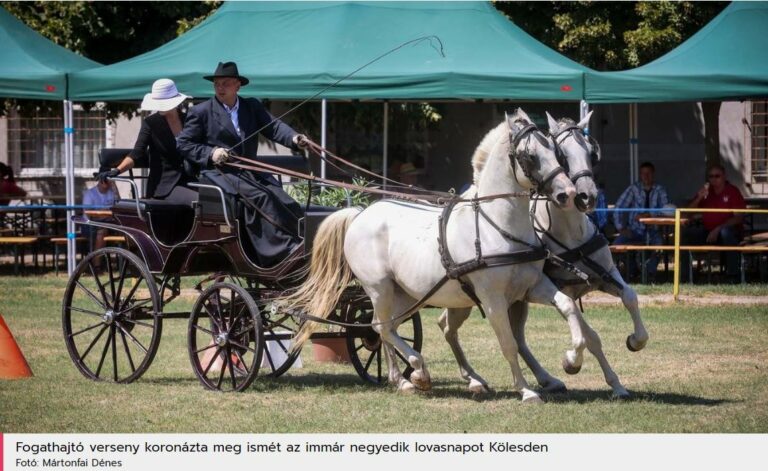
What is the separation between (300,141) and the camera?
898 cm

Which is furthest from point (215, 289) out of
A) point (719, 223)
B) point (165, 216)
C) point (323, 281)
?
point (719, 223)

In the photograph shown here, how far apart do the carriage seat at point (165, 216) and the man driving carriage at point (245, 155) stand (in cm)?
38

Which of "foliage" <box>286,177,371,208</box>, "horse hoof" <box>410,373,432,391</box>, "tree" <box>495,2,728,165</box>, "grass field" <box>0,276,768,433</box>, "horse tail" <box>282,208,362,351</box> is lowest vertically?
"grass field" <box>0,276,768,433</box>

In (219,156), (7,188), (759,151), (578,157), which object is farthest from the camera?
(759,151)

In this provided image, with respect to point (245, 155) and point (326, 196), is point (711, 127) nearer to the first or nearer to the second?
point (326, 196)

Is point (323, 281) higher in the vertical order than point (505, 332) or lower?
higher

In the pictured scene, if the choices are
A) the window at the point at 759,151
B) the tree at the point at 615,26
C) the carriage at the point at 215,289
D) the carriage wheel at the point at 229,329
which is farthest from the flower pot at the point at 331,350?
the window at the point at 759,151

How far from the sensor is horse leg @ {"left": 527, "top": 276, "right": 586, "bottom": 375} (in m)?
7.71

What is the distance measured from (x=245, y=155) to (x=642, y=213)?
836 cm

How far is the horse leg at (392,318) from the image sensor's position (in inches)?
332

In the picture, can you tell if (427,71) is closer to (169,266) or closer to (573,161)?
(169,266)

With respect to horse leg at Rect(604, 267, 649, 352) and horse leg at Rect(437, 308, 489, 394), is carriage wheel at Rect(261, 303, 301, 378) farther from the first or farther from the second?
horse leg at Rect(604, 267, 649, 352)

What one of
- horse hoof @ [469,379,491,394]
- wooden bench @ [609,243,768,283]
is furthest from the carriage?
wooden bench @ [609,243,768,283]

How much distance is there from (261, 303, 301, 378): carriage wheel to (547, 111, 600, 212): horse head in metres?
2.28
